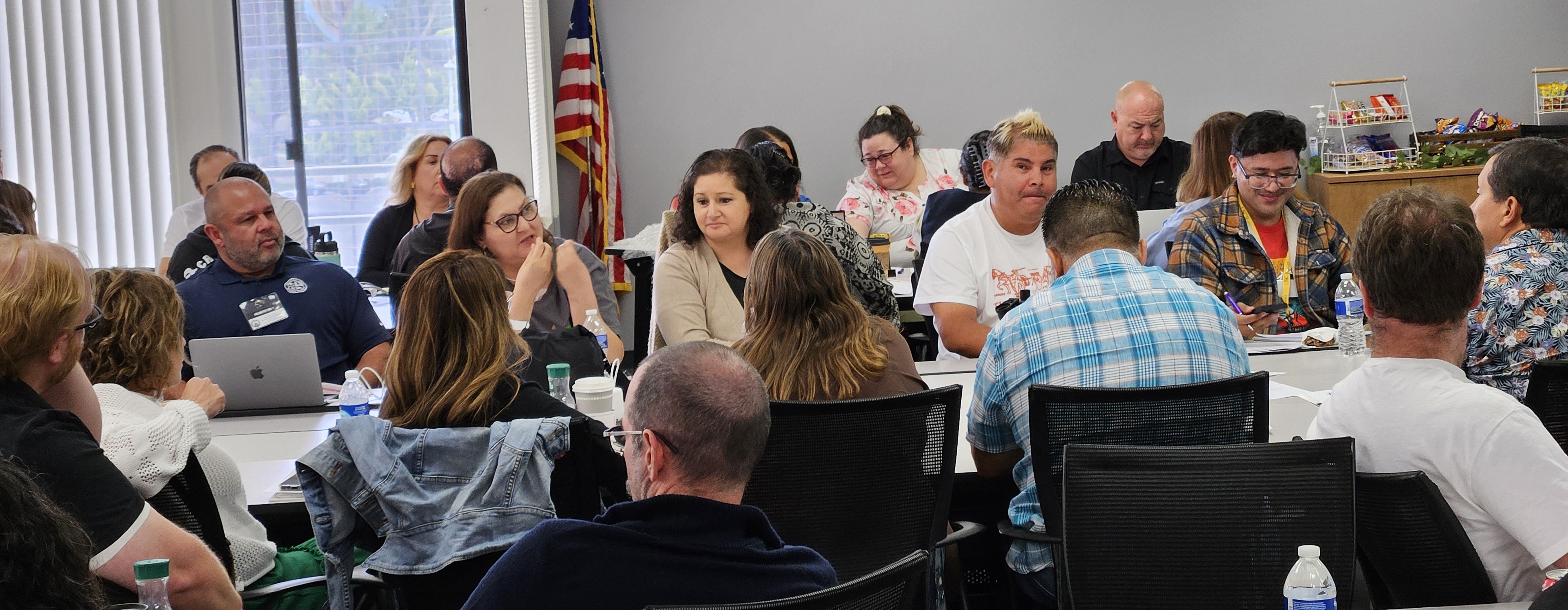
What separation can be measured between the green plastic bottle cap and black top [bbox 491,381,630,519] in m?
0.69

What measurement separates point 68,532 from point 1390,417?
179 cm

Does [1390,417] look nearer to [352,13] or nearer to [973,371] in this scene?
[973,371]

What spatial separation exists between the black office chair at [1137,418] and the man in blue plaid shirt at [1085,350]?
0.13 m

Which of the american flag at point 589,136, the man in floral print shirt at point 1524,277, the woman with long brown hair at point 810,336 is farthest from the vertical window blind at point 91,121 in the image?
the man in floral print shirt at point 1524,277

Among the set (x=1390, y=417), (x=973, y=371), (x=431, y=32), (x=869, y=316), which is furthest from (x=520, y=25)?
(x=1390, y=417)

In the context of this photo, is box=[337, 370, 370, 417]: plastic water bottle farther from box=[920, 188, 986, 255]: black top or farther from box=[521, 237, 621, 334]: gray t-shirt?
box=[920, 188, 986, 255]: black top

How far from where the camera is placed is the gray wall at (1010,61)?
23.3ft

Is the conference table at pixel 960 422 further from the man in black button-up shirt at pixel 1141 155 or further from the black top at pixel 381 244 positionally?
the man in black button-up shirt at pixel 1141 155

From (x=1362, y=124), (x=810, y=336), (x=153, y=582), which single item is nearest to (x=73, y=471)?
(x=153, y=582)

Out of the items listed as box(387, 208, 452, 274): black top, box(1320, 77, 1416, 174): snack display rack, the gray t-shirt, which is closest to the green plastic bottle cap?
the gray t-shirt

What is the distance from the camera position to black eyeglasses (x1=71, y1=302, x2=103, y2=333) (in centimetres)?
195

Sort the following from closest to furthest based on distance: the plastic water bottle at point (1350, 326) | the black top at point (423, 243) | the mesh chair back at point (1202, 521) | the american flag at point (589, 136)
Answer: the mesh chair back at point (1202, 521)
the plastic water bottle at point (1350, 326)
the black top at point (423, 243)
the american flag at point (589, 136)

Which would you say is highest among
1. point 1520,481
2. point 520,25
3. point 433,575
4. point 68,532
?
point 520,25

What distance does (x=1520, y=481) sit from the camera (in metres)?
1.71
